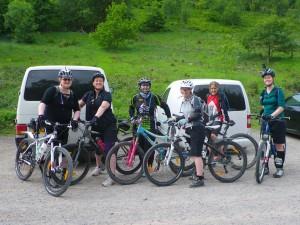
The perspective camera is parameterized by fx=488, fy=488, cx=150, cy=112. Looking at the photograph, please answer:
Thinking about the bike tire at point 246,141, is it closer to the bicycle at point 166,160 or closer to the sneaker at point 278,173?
the sneaker at point 278,173

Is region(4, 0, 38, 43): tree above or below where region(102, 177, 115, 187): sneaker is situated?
above

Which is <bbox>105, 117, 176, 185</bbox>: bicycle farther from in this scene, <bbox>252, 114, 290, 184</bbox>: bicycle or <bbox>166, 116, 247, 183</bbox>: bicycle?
<bbox>252, 114, 290, 184</bbox>: bicycle

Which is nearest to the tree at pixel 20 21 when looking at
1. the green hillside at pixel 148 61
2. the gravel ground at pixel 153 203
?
the green hillside at pixel 148 61

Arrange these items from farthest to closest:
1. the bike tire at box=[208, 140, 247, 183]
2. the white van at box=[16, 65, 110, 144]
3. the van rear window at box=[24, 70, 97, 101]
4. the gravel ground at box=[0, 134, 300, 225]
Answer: the van rear window at box=[24, 70, 97, 101]
the white van at box=[16, 65, 110, 144]
the bike tire at box=[208, 140, 247, 183]
the gravel ground at box=[0, 134, 300, 225]

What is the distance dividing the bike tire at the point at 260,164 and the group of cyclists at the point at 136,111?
475 mm

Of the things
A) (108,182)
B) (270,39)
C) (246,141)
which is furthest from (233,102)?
(270,39)

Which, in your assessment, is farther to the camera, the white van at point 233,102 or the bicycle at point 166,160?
the white van at point 233,102

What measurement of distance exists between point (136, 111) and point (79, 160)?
133 cm

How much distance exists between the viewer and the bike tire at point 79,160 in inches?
309

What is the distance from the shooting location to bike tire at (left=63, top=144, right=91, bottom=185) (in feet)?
25.7

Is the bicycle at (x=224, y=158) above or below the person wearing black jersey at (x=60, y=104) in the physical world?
below

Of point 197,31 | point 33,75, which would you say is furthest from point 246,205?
point 197,31

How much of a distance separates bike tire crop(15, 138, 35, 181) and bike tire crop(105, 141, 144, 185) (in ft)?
4.28

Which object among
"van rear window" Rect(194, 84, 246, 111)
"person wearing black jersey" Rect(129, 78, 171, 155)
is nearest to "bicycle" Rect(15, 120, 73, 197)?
"person wearing black jersey" Rect(129, 78, 171, 155)
